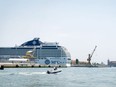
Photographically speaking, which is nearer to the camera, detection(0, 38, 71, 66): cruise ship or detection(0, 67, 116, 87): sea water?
detection(0, 67, 116, 87): sea water

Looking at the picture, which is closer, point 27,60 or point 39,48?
point 27,60

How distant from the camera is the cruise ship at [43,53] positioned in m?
186

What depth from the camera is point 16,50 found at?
196 metres

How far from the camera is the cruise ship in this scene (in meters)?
186

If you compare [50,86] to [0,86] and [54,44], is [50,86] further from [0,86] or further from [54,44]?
[54,44]

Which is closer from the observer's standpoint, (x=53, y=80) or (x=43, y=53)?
(x=53, y=80)

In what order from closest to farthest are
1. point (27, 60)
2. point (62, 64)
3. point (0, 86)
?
point (0, 86) < point (27, 60) < point (62, 64)

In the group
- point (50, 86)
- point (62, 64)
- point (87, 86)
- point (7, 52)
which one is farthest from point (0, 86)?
point (7, 52)

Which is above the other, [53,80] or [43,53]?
[43,53]

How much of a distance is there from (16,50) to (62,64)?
28.1 m

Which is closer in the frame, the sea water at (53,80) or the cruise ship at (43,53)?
the sea water at (53,80)

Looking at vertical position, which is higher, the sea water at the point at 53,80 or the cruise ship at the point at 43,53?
the cruise ship at the point at 43,53

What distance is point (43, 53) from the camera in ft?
620

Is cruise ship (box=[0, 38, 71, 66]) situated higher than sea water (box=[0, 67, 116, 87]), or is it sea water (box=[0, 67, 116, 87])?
cruise ship (box=[0, 38, 71, 66])
